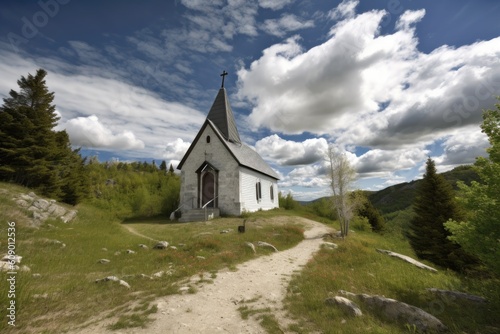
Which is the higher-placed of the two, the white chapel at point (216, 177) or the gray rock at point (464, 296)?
the white chapel at point (216, 177)

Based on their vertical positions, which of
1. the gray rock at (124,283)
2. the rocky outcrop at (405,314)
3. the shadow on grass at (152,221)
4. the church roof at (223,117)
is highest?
the church roof at (223,117)

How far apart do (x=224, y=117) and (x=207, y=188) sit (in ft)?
29.4

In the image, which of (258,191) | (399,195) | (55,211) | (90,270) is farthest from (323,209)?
(399,195)

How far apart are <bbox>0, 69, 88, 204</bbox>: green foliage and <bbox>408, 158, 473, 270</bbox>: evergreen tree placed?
93.5 ft

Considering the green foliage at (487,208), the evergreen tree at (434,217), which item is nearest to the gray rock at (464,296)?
the green foliage at (487,208)

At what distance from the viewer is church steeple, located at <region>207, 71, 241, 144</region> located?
27.1 m

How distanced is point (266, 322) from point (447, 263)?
1646 centimetres

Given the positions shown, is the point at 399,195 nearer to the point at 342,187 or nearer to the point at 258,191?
the point at 258,191

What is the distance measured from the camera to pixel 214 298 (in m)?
5.73

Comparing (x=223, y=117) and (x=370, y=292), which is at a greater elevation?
(x=223, y=117)

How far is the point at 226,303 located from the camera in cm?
551

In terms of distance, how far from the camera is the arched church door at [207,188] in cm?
2419

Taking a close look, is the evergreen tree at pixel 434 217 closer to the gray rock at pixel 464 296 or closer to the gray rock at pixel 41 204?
the gray rock at pixel 464 296

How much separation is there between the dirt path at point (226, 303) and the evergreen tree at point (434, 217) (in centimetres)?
1285
